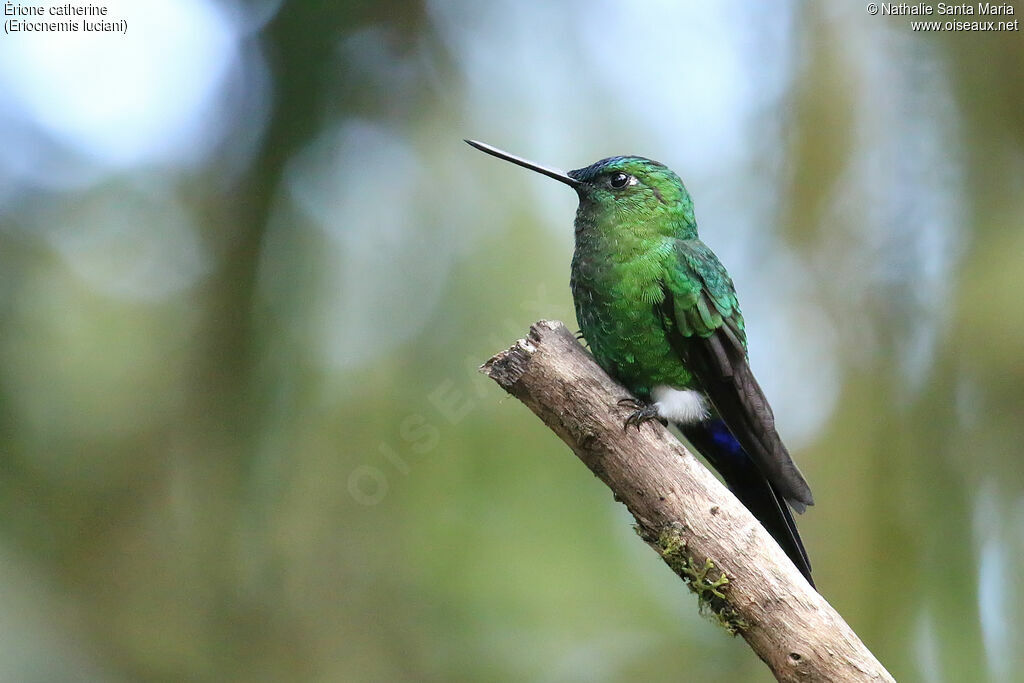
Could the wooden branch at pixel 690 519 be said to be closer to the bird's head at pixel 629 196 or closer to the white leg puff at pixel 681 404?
the white leg puff at pixel 681 404

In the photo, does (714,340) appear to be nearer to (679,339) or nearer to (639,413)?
(679,339)

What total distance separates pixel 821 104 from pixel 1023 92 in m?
1.33

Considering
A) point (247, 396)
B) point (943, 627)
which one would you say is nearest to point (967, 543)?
point (943, 627)

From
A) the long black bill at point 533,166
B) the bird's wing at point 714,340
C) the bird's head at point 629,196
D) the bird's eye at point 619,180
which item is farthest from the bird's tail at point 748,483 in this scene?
the long black bill at point 533,166

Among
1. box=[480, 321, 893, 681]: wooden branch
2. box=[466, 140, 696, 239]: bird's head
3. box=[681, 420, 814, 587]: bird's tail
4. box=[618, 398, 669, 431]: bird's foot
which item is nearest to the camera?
box=[480, 321, 893, 681]: wooden branch

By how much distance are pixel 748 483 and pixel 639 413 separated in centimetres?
88

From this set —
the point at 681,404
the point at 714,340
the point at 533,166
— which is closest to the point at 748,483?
the point at 681,404

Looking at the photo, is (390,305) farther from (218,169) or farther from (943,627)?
(943,627)

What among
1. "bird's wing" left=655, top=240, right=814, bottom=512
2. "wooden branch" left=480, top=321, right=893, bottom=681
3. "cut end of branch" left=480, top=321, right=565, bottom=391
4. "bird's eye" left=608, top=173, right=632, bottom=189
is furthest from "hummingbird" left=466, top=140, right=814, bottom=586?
"cut end of branch" left=480, top=321, right=565, bottom=391

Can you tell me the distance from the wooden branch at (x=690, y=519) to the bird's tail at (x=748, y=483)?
520 millimetres

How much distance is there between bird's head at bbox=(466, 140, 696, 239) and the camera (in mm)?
3744

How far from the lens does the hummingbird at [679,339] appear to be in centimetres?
342

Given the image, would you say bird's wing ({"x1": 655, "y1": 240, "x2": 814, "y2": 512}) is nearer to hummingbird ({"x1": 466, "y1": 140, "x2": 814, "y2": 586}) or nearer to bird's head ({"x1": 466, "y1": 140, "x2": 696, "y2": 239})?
hummingbird ({"x1": 466, "y1": 140, "x2": 814, "y2": 586})

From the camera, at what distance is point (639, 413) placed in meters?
3.09
